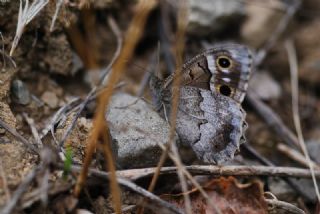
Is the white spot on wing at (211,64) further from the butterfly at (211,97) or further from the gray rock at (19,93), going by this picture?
the gray rock at (19,93)

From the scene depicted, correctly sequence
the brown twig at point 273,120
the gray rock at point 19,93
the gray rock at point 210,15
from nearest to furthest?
1. the gray rock at point 19,93
2. the brown twig at point 273,120
3. the gray rock at point 210,15

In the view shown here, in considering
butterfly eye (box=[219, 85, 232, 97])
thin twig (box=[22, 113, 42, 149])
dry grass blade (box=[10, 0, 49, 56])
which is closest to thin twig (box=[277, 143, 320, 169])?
butterfly eye (box=[219, 85, 232, 97])

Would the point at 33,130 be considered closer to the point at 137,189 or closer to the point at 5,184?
the point at 5,184

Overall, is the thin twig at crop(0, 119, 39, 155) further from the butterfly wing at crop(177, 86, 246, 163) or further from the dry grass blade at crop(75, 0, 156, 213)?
the butterfly wing at crop(177, 86, 246, 163)

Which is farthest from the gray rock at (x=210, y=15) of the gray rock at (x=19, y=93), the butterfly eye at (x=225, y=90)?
the gray rock at (x=19, y=93)

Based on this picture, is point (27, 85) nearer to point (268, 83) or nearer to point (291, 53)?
point (268, 83)

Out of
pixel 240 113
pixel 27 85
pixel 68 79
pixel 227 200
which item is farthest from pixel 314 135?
pixel 27 85

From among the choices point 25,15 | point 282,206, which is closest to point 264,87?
point 282,206
